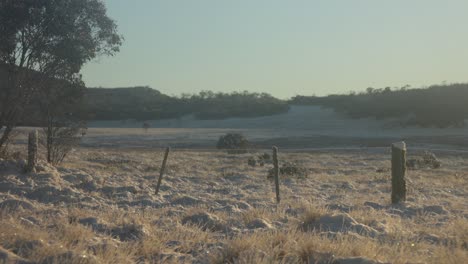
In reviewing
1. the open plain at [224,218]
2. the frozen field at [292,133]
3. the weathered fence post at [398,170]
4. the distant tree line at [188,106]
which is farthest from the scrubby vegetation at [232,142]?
the distant tree line at [188,106]

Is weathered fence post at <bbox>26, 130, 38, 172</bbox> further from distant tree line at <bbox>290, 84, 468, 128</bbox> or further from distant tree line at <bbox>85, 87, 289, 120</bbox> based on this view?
distant tree line at <bbox>85, 87, 289, 120</bbox>

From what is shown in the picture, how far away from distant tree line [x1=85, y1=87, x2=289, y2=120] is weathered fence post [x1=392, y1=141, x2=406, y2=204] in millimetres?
60255

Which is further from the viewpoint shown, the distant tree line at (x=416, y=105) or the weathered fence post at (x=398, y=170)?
the distant tree line at (x=416, y=105)

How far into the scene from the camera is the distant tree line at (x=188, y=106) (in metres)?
81.7

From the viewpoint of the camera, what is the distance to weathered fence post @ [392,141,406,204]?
40.6 feet

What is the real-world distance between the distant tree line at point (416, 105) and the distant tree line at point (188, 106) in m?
10.9

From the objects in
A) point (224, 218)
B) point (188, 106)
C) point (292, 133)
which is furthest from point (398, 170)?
point (188, 106)

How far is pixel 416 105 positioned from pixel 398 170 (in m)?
55.0

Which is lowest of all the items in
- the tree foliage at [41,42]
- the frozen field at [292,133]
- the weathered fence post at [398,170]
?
the frozen field at [292,133]

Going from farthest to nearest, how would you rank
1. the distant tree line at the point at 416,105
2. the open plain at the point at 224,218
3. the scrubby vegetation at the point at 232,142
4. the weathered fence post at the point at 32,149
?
the distant tree line at the point at 416,105
the scrubby vegetation at the point at 232,142
the weathered fence post at the point at 32,149
the open plain at the point at 224,218

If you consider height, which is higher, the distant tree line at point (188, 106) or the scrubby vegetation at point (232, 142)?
the distant tree line at point (188, 106)

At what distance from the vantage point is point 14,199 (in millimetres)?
11531

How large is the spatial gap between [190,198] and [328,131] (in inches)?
1854

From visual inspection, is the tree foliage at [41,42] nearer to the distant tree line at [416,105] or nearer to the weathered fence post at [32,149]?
the weathered fence post at [32,149]
